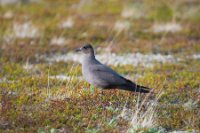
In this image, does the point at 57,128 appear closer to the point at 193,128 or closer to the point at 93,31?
the point at 193,128

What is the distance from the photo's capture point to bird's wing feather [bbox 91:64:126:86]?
11.0 m

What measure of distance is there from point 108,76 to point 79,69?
15.8ft

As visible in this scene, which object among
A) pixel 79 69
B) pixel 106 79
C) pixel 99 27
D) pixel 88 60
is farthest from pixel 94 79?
pixel 99 27

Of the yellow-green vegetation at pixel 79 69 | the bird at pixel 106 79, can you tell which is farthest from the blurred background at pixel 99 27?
the bird at pixel 106 79

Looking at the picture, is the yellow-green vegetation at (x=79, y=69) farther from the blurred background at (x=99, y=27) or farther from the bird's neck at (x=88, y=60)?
the bird's neck at (x=88, y=60)

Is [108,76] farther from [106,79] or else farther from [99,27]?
[99,27]

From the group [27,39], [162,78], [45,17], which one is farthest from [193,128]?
[45,17]

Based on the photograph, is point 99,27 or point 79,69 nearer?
point 79,69

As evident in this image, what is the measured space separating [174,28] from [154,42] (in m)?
2.74

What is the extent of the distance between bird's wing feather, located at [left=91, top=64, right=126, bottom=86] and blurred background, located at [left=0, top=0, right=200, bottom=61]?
19.6 ft

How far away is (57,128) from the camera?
9727mm

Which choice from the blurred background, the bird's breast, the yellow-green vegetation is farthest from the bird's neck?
the blurred background

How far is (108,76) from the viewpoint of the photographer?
11180mm

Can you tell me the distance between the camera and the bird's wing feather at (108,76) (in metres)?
11.0
